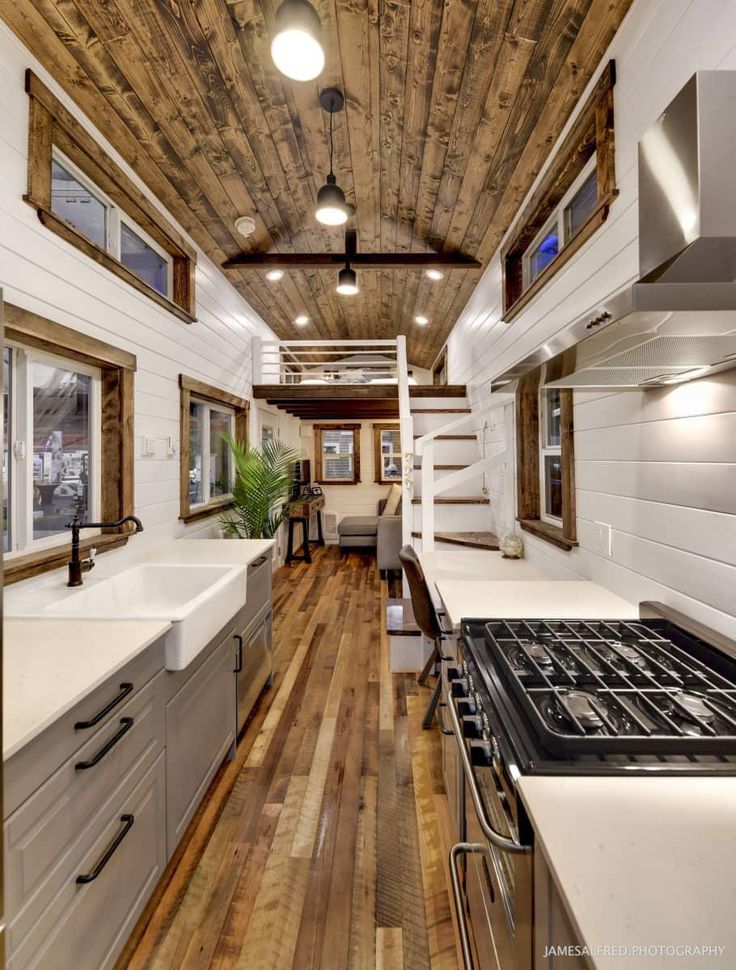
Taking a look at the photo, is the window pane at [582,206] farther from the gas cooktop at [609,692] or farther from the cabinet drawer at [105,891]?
the cabinet drawer at [105,891]

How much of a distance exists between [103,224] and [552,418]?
2760 mm

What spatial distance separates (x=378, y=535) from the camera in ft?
18.4

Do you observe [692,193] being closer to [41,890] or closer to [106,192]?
[41,890]

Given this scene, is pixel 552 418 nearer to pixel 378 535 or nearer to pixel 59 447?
pixel 59 447

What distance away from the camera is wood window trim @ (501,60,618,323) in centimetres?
172

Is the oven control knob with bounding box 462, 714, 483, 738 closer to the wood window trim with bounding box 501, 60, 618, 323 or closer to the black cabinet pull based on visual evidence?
the black cabinet pull

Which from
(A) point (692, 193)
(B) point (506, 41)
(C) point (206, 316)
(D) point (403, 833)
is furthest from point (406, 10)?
(D) point (403, 833)

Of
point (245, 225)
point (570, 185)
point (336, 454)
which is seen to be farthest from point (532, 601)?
point (336, 454)

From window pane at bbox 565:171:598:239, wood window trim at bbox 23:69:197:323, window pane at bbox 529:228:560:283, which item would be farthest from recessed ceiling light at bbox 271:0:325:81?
window pane at bbox 529:228:560:283

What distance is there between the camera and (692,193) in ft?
2.91

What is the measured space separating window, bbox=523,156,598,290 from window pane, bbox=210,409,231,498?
278cm

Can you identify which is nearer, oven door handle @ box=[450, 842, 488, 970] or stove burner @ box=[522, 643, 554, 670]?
oven door handle @ box=[450, 842, 488, 970]

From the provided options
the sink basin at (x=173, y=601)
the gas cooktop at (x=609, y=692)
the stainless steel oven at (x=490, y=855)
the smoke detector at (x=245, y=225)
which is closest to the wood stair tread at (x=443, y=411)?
the smoke detector at (x=245, y=225)

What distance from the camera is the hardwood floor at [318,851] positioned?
137 centimetres
